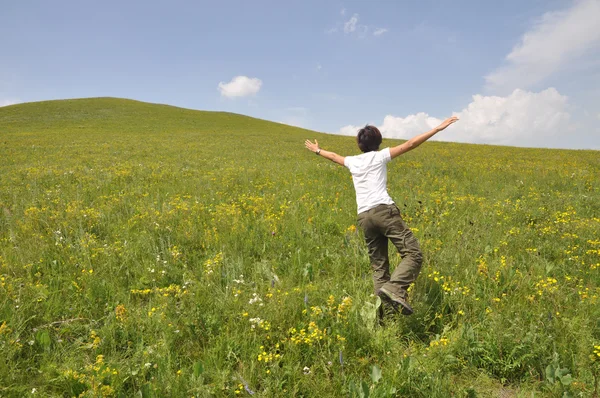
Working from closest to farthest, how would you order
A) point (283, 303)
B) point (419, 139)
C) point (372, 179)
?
point (283, 303)
point (419, 139)
point (372, 179)

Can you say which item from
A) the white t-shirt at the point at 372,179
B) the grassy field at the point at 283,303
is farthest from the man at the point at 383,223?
the grassy field at the point at 283,303

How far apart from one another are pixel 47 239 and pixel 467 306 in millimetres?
6509

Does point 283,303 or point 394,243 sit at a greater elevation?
point 394,243

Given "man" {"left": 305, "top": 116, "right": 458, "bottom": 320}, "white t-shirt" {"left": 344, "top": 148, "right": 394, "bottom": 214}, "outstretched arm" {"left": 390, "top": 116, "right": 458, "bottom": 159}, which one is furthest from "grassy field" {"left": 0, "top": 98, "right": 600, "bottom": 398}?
"outstretched arm" {"left": 390, "top": 116, "right": 458, "bottom": 159}

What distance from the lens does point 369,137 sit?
4215 mm

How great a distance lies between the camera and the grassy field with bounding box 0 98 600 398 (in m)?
2.92

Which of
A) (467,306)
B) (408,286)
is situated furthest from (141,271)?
(467,306)

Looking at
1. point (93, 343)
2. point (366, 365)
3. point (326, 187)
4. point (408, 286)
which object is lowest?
point (366, 365)

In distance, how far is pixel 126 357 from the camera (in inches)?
129

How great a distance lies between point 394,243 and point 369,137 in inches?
54.2

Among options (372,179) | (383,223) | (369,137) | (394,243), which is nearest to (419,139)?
(369,137)

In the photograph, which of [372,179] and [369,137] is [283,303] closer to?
[372,179]

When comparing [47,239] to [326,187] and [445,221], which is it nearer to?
[326,187]

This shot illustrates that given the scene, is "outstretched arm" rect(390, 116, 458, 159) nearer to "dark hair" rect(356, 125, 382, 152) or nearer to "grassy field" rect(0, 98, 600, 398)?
"dark hair" rect(356, 125, 382, 152)
